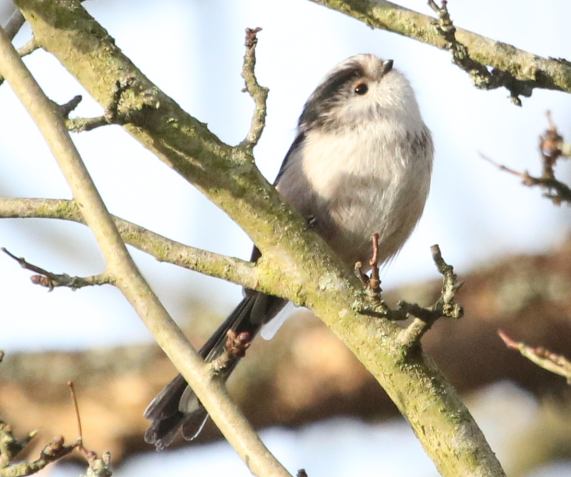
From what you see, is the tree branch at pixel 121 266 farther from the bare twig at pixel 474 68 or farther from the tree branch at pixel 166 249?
the bare twig at pixel 474 68

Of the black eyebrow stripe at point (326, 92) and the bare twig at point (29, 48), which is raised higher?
the black eyebrow stripe at point (326, 92)

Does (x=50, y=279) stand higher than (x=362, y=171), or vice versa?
(x=362, y=171)

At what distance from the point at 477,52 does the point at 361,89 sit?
143 cm

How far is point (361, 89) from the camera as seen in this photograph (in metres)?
4.39

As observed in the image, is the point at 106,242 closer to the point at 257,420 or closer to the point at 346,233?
the point at 346,233

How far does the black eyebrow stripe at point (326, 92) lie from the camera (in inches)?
172

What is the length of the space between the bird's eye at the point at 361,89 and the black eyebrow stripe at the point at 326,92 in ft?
0.20

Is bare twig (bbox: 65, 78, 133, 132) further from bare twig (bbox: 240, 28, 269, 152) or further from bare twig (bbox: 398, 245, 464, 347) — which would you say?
bare twig (bbox: 398, 245, 464, 347)

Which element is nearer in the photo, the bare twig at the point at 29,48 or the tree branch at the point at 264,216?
the tree branch at the point at 264,216

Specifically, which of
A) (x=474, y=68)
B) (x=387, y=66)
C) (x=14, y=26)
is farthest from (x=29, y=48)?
(x=387, y=66)

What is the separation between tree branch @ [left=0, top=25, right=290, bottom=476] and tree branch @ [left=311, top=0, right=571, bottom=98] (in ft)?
Result: 3.20

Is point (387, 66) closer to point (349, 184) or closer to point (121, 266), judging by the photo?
point (349, 184)

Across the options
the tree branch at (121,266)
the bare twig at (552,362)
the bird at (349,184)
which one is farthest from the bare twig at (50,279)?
the bird at (349,184)

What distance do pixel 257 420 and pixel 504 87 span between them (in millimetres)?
2940
